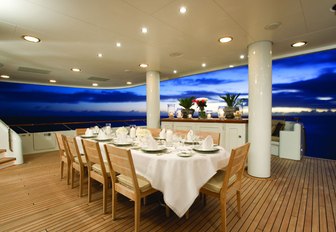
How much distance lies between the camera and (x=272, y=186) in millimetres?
2857

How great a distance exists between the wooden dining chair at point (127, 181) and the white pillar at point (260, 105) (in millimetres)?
2373

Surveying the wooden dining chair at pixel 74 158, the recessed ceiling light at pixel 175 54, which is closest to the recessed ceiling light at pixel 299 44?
the recessed ceiling light at pixel 175 54

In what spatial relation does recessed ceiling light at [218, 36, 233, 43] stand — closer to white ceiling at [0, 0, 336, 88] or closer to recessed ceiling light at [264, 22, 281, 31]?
white ceiling at [0, 0, 336, 88]

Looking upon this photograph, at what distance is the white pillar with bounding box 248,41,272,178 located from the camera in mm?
3184

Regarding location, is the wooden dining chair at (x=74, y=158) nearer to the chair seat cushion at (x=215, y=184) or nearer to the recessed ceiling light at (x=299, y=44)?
the chair seat cushion at (x=215, y=184)

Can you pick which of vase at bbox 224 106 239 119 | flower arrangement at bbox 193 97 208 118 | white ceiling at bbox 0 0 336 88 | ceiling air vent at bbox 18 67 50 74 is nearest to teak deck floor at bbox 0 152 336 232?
vase at bbox 224 106 239 119

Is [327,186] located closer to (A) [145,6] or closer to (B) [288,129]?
(B) [288,129]

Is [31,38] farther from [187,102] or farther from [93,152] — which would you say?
[187,102]

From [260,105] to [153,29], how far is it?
238 centimetres

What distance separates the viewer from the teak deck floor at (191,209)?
6.12 ft

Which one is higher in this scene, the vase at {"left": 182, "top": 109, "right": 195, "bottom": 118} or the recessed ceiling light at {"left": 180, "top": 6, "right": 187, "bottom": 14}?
the recessed ceiling light at {"left": 180, "top": 6, "right": 187, "bottom": 14}

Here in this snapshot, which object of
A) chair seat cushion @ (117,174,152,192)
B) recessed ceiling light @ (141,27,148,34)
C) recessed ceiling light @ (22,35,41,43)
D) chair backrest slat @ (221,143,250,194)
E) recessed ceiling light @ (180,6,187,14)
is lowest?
chair seat cushion @ (117,174,152,192)

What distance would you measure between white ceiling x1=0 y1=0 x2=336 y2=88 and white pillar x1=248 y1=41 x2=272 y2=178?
0.97ft

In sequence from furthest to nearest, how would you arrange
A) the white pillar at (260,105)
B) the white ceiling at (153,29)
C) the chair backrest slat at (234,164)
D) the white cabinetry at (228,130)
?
the white cabinetry at (228,130), the white pillar at (260,105), the white ceiling at (153,29), the chair backrest slat at (234,164)
